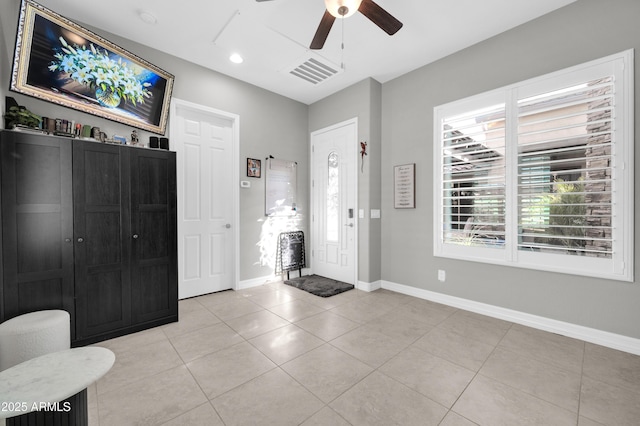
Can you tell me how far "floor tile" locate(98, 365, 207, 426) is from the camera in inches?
62.6

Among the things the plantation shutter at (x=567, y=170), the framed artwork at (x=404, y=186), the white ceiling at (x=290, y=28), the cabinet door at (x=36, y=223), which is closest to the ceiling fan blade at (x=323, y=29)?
the white ceiling at (x=290, y=28)

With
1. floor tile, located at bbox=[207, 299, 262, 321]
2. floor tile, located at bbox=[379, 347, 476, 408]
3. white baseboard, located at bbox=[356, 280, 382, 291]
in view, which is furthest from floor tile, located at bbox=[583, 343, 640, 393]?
floor tile, located at bbox=[207, 299, 262, 321]

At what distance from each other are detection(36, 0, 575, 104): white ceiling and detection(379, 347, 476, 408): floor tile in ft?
10.7

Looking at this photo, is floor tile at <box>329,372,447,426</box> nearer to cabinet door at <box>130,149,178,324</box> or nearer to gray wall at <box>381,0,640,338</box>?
gray wall at <box>381,0,640,338</box>

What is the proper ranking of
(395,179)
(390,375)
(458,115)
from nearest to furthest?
(390,375) → (458,115) → (395,179)

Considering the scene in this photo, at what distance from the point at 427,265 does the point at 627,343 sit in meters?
1.86

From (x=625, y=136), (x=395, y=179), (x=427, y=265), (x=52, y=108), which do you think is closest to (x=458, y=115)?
(x=395, y=179)

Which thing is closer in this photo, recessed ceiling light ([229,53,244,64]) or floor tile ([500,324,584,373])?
floor tile ([500,324,584,373])

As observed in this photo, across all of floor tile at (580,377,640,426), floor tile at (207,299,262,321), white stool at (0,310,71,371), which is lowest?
floor tile at (580,377,640,426)

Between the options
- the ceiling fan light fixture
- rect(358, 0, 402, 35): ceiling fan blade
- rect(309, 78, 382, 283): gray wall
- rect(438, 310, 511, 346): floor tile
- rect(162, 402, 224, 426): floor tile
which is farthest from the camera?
rect(309, 78, 382, 283): gray wall

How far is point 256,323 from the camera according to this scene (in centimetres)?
293

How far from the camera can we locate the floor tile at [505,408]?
1.59 metres

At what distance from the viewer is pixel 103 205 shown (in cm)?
250

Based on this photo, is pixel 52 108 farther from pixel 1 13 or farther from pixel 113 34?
pixel 113 34
